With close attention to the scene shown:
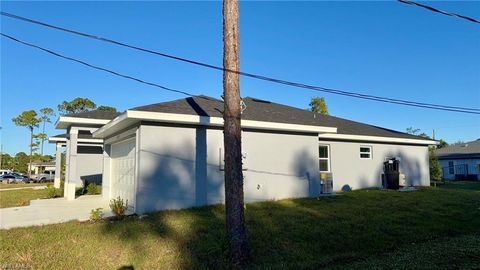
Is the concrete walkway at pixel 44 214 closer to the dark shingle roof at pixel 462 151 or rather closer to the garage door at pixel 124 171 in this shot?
the garage door at pixel 124 171

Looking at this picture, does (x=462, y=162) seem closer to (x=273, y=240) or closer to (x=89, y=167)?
(x=89, y=167)

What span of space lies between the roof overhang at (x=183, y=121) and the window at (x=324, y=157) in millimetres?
2755

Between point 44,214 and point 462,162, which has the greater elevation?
point 462,162

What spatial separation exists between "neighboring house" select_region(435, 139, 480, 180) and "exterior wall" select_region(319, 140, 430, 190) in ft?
50.6

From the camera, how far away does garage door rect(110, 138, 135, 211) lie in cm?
1266

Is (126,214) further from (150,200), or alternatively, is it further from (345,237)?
(345,237)

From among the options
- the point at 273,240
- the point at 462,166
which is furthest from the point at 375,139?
the point at 462,166

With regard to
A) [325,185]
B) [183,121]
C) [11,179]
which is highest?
[183,121]

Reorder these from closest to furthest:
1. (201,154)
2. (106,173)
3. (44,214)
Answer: (44,214), (201,154), (106,173)

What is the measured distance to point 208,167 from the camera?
40.5 feet

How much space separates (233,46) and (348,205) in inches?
296

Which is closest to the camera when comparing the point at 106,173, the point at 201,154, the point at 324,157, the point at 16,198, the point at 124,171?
the point at 201,154

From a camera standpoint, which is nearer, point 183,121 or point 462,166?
point 183,121

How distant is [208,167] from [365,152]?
10.5 meters
